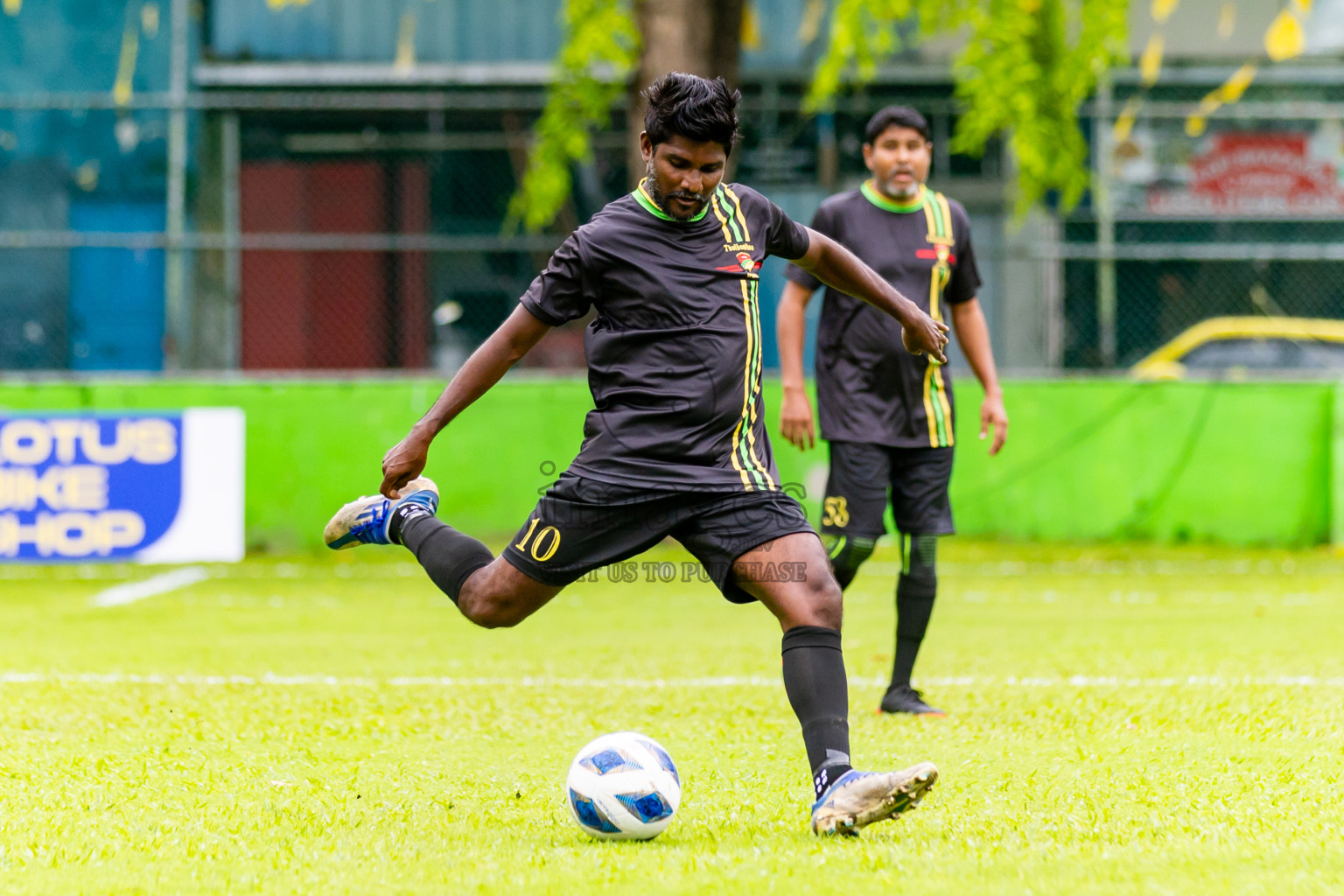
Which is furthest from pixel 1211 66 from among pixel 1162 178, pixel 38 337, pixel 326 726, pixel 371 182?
pixel 326 726

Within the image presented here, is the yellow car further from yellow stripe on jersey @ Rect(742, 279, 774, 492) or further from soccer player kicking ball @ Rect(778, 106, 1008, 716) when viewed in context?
yellow stripe on jersey @ Rect(742, 279, 774, 492)

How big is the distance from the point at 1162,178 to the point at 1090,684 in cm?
1147

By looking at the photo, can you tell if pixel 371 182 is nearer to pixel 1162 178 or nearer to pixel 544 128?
pixel 544 128

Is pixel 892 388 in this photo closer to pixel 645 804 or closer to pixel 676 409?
pixel 676 409

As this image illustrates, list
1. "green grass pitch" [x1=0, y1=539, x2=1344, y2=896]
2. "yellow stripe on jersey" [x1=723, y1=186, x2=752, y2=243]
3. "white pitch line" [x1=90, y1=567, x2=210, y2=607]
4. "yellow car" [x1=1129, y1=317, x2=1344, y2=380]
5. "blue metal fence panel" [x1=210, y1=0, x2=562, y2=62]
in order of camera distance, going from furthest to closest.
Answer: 1. "blue metal fence panel" [x1=210, y1=0, x2=562, y2=62]
2. "yellow car" [x1=1129, y1=317, x2=1344, y2=380]
3. "white pitch line" [x1=90, y1=567, x2=210, y2=607]
4. "yellow stripe on jersey" [x1=723, y1=186, x2=752, y2=243]
5. "green grass pitch" [x1=0, y1=539, x2=1344, y2=896]

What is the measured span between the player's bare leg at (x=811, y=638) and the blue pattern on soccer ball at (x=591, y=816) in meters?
0.46

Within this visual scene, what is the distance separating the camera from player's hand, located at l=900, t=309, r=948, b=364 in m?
4.15

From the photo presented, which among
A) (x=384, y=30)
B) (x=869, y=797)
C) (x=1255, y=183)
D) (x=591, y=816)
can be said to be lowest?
(x=591, y=816)

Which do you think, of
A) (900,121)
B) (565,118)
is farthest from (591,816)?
(565,118)

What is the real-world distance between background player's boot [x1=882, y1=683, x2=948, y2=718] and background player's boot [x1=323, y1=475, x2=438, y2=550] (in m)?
1.82

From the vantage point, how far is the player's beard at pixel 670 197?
3787 mm

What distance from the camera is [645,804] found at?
11.9 feet

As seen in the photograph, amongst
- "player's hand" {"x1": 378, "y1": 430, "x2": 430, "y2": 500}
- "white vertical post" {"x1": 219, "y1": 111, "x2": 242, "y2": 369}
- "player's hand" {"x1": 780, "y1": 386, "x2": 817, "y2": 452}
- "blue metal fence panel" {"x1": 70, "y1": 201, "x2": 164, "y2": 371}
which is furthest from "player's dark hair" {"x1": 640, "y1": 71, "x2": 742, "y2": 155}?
"blue metal fence panel" {"x1": 70, "y1": 201, "x2": 164, "y2": 371}

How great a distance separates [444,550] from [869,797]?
1.40 metres
